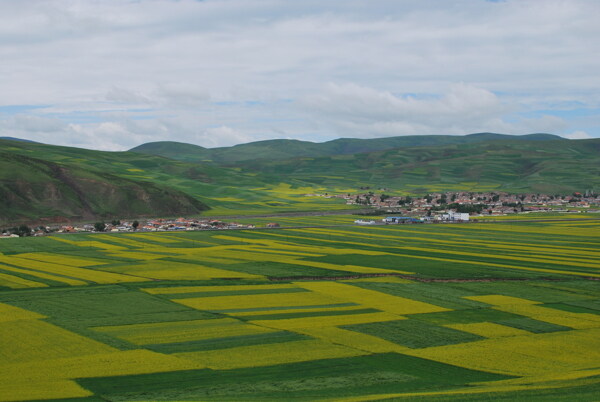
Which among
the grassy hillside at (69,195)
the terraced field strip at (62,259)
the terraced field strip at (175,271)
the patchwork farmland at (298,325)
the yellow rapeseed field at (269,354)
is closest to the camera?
the patchwork farmland at (298,325)

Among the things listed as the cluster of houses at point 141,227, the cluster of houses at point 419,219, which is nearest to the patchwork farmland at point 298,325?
the cluster of houses at point 141,227

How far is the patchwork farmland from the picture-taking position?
37.3 m

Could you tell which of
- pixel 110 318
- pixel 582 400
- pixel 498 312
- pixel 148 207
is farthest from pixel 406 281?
pixel 148 207

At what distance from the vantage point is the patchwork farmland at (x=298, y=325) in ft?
122

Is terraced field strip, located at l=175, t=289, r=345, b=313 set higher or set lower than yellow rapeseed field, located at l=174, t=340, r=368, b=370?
higher

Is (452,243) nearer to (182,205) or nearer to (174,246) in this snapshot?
(174,246)

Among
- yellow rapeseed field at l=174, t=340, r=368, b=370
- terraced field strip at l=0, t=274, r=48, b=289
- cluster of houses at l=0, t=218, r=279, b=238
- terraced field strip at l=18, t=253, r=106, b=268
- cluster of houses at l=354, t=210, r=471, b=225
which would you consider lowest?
yellow rapeseed field at l=174, t=340, r=368, b=370

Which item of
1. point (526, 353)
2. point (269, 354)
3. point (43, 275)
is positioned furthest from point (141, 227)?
point (526, 353)

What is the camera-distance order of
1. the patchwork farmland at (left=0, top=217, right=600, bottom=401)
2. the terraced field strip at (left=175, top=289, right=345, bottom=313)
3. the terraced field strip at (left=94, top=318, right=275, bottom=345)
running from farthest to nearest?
the terraced field strip at (left=175, top=289, right=345, bottom=313) < the terraced field strip at (left=94, top=318, right=275, bottom=345) < the patchwork farmland at (left=0, top=217, right=600, bottom=401)

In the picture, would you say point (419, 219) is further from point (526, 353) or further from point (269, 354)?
point (269, 354)

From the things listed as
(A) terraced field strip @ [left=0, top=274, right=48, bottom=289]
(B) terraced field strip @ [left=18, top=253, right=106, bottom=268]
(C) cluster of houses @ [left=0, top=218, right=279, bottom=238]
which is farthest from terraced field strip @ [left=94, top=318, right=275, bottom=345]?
(C) cluster of houses @ [left=0, top=218, right=279, bottom=238]

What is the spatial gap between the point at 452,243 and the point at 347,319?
64.3 m

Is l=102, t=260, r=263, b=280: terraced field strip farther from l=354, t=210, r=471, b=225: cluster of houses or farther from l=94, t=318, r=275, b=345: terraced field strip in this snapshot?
l=354, t=210, r=471, b=225: cluster of houses

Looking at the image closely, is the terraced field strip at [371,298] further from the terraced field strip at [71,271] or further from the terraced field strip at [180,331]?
the terraced field strip at [71,271]
